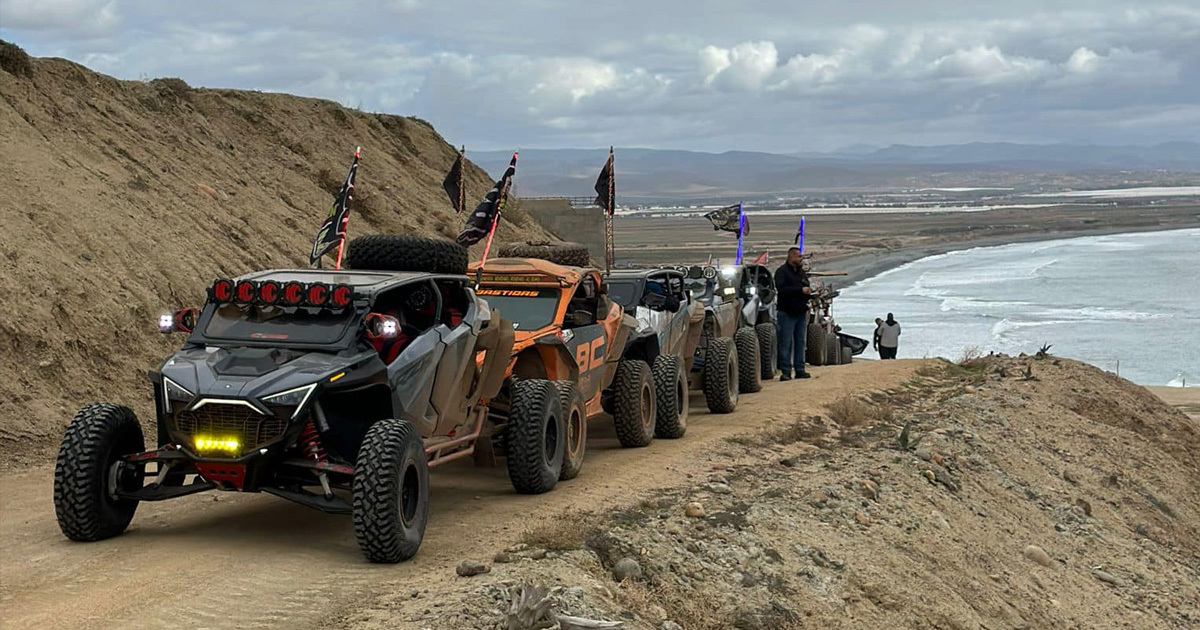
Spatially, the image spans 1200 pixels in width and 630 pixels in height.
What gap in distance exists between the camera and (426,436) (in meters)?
9.73

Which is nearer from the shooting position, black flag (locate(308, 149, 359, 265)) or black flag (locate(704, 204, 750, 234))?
black flag (locate(308, 149, 359, 265))

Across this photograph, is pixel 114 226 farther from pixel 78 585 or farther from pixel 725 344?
pixel 78 585

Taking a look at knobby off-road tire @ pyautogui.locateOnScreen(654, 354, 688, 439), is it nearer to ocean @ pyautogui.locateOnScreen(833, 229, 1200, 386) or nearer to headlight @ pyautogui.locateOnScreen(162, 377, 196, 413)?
headlight @ pyautogui.locateOnScreen(162, 377, 196, 413)

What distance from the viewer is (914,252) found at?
4092 inches

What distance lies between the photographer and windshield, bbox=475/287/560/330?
40.4 feet

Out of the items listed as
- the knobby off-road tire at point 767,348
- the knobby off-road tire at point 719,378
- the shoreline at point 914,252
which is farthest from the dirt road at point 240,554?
the shoreline at point 914,252

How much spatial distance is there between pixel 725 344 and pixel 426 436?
747 centimetres

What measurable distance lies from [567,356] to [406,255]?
2.09 m

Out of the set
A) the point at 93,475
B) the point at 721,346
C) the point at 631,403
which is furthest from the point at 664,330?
the point at 93,475

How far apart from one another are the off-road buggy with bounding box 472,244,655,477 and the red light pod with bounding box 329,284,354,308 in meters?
Result: 1.98

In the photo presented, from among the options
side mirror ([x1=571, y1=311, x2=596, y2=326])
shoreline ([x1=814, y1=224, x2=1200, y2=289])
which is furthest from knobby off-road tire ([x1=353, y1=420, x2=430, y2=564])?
shoreline ([x1=814, y1=224, x2=1200, y2=289])

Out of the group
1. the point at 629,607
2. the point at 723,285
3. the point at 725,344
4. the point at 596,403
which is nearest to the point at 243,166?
the point at 723,285

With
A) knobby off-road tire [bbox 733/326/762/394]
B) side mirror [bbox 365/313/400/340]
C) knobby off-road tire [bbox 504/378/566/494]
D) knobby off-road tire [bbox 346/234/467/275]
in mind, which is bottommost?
knobby off-road tire [bbox 733/326/762/394]

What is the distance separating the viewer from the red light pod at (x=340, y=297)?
9125 millimetres
